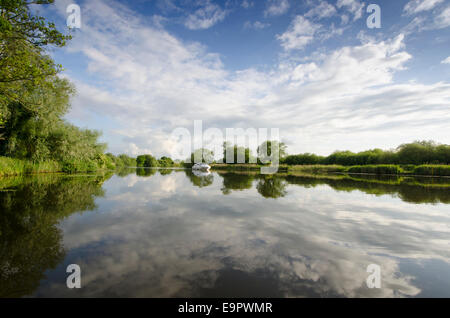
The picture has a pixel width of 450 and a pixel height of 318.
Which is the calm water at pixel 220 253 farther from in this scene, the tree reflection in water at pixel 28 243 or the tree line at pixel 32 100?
the tree line at pixel 32 100

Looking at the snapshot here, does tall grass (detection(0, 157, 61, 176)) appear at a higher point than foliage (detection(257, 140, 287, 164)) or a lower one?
lower

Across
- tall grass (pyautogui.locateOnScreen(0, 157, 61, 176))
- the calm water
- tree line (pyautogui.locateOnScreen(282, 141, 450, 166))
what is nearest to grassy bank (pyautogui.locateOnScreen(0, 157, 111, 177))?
tall grass (pyautogui.locateOnScreen(0, 157, 61, 176))

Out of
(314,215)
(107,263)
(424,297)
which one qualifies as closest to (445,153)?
(314,215)

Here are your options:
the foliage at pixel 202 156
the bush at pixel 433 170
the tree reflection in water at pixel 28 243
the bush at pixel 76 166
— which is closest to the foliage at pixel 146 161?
the foliage at pixel 202 156

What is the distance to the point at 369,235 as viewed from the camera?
404 cm

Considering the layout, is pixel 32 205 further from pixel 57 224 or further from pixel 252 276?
pixel 252 276

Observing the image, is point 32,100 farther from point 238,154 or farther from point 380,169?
point 238,154

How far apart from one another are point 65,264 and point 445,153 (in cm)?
5698

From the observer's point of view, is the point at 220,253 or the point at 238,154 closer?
the point at 220,253

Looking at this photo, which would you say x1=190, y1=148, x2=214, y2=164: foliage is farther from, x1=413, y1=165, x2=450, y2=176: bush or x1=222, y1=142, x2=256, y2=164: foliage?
x1=413, y1=165, x2=450, y2=176: bush

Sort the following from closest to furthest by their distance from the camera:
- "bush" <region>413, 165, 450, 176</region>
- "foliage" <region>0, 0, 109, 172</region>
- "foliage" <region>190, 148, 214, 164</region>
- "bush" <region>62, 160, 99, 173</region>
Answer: "foliage" <region>0, 0, 109, 172</region> → "bush" <region>62, 160, 99, 173</region> → "bush" <region>413, 165, 450, 176</region> → "foliage" <region>190, 148, 214, 164</region>

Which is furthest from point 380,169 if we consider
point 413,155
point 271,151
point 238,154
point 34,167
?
point 34,167

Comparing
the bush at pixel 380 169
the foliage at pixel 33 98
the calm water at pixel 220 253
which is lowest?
the calm water at pixel 220 253

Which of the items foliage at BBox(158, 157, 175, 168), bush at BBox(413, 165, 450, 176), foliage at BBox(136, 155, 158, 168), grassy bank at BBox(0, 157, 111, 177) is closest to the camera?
grassy bank at BBox(0, 157, 111, 177)
